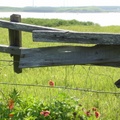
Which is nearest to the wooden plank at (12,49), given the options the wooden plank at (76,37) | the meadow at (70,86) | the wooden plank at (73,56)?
the meadow at (70,86)

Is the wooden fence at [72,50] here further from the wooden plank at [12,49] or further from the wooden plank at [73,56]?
the wooden plank at [12,49]

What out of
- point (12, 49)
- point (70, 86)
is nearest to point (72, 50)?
point (12, 49)

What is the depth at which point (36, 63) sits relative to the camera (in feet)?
12.8

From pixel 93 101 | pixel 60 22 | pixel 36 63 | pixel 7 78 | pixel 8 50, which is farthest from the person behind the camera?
pixel 60 22

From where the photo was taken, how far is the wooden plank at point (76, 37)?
11.4 feet

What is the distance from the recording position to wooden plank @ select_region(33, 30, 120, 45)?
349 cm

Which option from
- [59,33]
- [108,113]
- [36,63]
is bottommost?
[108,113]

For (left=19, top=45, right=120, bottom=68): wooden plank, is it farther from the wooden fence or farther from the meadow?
the meadow

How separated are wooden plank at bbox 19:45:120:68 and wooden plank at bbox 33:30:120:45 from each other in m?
0.19

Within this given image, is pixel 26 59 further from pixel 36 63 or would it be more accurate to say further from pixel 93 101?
pixel 93 101

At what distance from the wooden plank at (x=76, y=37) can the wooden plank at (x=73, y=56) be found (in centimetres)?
19

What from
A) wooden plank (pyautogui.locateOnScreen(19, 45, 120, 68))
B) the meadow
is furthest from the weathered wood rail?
the meadow

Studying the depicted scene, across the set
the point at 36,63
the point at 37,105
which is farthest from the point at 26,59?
the point at 37,105

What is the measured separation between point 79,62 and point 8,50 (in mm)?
1095
